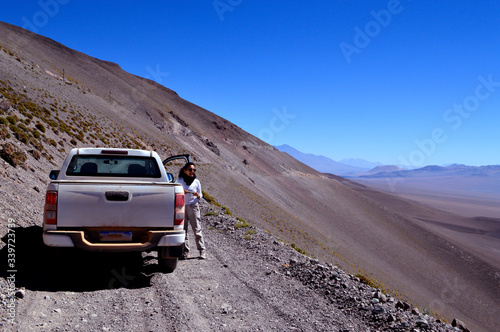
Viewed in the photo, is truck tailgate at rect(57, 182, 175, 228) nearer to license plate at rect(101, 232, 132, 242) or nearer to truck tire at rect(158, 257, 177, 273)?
license plate at rect(101, 232, 132, 242)

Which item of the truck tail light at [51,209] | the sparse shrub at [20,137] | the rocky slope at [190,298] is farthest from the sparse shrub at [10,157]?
the truck tail light at [51,209]

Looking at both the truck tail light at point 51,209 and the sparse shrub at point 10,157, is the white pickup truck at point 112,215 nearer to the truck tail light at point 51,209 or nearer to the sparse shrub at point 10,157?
the truck tail light at point 51,209

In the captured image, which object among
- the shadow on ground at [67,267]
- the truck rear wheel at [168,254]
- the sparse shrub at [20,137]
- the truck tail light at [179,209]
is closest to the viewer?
the shadow on ground at [67,267]

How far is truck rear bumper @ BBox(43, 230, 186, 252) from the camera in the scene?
5.34 meters

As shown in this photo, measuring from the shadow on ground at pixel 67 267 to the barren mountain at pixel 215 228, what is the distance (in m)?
0.06

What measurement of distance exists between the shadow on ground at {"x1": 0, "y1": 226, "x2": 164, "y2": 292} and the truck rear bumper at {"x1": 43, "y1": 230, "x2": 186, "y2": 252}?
0.31 m

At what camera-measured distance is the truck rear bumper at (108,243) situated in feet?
17.5

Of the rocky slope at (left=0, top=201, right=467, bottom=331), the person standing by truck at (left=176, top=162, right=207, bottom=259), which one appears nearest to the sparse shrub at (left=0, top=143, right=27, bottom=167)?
the rocky slope at (left=0, top=201, right=467, bottom=331)

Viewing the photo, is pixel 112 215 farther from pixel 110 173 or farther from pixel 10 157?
pixel 10 157

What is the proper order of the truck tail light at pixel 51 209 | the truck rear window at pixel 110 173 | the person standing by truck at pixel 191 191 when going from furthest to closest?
the person standing by truck at pixel 191 191
the truck rear window at pixel 110 173
the truck tail light at pixel 51 209

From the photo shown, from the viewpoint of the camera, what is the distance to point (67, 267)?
21.2ft

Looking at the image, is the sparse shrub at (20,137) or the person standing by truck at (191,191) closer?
the person standing by truck at (191,191)

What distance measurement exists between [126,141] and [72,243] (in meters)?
38.7

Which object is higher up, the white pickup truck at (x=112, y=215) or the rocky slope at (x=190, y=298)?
the white pickup truck at (x=112, y=215)
